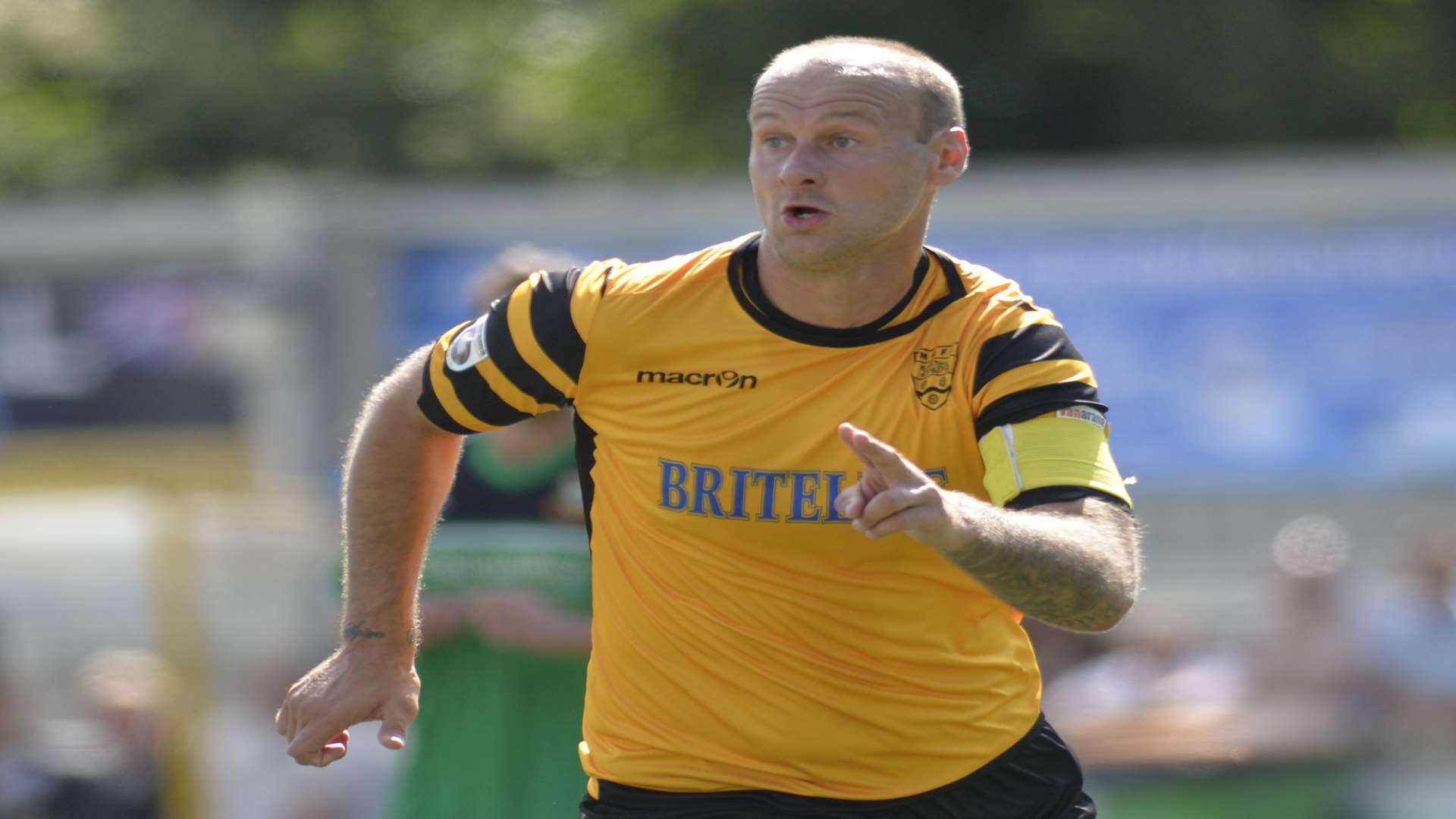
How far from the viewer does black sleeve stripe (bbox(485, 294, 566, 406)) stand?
3.78m

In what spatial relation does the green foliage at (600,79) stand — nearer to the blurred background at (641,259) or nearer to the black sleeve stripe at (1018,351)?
the blurred background at (641,259)

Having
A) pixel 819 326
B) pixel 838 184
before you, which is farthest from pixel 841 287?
pixel 838 184

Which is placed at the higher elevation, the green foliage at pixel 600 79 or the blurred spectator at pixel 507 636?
the green foliage at pixel 600 79

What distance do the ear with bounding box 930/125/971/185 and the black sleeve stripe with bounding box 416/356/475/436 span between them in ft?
3.38

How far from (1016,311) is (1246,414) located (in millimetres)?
10937

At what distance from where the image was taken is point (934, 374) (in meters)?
3.64

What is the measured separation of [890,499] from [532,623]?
10.3 ft

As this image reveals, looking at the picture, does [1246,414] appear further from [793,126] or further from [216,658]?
[793,126]

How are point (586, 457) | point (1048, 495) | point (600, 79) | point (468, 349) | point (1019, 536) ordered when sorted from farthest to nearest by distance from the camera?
point (600, 79) < point (586, 457) < point (468, 349) < point (1048, 495) < point (1019, 536)

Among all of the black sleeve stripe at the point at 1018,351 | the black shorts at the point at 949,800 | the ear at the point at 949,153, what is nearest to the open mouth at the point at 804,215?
the ear at the point at 949,153

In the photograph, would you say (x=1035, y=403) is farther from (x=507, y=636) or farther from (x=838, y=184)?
(x=507, y=636)

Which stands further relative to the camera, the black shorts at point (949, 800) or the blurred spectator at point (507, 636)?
the blurred spectator at point (507, 636)

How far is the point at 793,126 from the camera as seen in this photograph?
144 inches

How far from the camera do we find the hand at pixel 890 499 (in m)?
3.05
